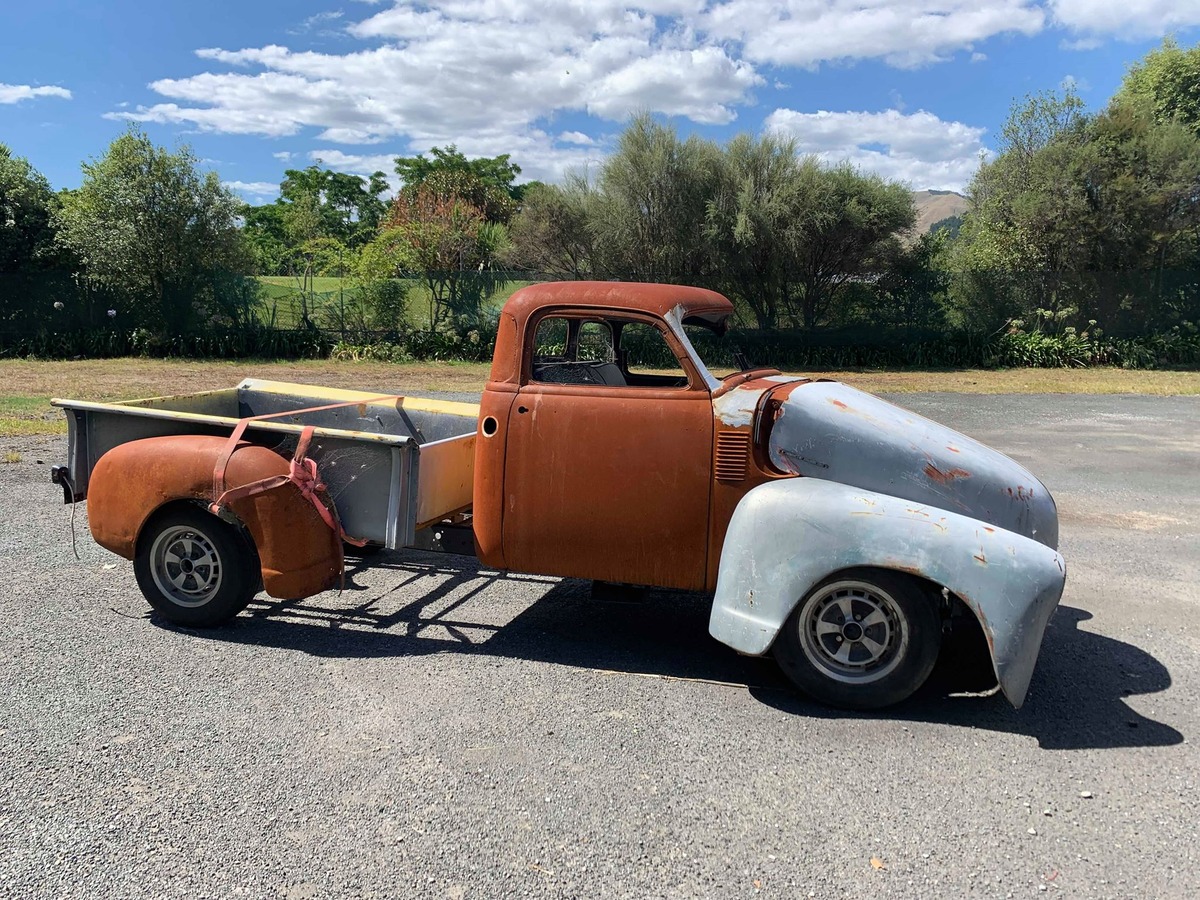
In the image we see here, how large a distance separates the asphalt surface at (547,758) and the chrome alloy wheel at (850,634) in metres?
0.23

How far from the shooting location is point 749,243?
77.6 ft

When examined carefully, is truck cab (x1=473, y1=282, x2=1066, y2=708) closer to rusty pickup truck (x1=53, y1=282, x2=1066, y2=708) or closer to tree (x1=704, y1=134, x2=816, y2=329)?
rusty pickup truck (x1=53, y1=282, x2=1066, y2=708)

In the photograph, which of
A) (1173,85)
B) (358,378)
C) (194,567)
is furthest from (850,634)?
(1173,85)

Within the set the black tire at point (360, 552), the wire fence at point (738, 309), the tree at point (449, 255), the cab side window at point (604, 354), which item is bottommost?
the black tire at point (360, 552)

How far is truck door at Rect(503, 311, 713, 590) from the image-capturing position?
4.27m

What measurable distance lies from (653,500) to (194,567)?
2597 mm

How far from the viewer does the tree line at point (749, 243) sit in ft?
77.7

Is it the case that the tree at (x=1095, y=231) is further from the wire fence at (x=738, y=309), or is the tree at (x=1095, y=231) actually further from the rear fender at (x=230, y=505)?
the rear fender at (x=230, y=505)

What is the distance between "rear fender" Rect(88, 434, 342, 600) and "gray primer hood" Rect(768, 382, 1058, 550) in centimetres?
244

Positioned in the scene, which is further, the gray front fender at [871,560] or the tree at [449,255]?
the tree at [449,255]

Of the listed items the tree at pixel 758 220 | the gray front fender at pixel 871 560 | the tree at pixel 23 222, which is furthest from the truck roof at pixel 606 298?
the tree at pixel 23 222

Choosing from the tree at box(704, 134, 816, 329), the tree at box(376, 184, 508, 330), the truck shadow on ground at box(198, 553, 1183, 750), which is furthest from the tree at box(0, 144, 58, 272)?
the truck shadow on ground at box(198, 553, 1183, 750)

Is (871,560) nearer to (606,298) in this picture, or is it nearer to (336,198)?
(606,298)

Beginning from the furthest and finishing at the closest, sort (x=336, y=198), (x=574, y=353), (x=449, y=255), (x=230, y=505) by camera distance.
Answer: (x=336, y=198) < (x=449, y=255) < (x=574, y=353) < (x=230, y=505)
